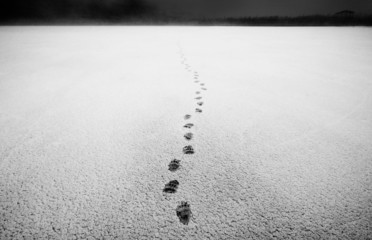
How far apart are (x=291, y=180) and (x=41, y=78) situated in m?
3.64

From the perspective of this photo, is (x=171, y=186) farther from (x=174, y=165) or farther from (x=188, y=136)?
(x=188, y=136)

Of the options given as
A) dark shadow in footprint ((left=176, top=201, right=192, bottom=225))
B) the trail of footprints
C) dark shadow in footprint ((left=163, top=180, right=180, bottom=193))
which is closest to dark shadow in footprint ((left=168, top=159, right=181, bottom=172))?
the trail of footprints

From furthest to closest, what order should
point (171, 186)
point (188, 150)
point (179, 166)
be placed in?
point (188, 150) → point (179, 166) → point (171, 186)

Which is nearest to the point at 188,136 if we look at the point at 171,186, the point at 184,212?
the point at 171,186

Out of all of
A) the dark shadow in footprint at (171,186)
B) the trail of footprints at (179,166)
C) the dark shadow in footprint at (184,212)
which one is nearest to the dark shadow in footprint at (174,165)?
the trail of footprints at (179,166)

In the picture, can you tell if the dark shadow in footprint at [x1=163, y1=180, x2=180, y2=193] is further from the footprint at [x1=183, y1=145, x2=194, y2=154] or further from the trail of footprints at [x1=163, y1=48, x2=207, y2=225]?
the footprint at [x1=183, y1=145, x2=194, y2=154]

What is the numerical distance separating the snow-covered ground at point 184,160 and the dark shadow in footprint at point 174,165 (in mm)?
38

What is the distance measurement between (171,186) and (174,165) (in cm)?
20

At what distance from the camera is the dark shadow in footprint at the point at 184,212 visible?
1038 mm

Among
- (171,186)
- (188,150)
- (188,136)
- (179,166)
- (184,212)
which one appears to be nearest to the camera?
(184,212)

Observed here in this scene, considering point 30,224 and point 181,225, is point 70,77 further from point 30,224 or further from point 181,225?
point 181,225

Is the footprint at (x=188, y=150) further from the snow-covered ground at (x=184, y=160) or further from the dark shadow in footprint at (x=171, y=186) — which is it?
the dark shadow in footprint at (x=171, y=186)

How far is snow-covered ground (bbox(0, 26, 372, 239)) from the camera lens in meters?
1.03

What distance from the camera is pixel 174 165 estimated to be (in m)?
1.42
